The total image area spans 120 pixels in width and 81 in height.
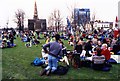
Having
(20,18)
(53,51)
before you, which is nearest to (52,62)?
(53,51)

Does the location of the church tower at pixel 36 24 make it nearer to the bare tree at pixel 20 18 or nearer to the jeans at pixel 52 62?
the bare tree at pixel 20 18

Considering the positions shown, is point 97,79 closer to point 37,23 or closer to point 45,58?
point 45,58

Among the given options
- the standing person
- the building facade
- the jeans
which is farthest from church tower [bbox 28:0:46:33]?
the standing person

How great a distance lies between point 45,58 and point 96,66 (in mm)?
3352

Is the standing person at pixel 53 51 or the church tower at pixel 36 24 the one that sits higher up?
the standing person at pixel 53 51

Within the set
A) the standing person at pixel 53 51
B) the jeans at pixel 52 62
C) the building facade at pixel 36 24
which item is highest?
the standing person at pixel 53 51

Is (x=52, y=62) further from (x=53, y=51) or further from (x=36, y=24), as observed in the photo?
(x=36, y=24)

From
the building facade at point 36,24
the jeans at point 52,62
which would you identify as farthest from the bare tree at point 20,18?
the jeans at point 52,62

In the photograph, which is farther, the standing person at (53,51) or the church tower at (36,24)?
the church tower at (36,24)

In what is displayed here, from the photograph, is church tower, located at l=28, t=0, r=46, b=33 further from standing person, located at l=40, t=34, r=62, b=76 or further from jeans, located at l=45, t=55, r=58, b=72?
standing person, located at l=40, t=34, r=62, b=76

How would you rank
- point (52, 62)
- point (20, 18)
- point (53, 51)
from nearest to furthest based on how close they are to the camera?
point (53, 51) → point (52, 62) → point (20, 18)

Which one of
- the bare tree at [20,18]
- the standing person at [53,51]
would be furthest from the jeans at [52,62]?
the bare tree at [20,18]

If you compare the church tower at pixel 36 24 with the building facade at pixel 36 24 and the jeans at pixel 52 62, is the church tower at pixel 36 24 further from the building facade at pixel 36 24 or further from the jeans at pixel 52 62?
the jeans at pixel 52 62

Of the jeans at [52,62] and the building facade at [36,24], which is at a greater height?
the jeans at [52,62]
